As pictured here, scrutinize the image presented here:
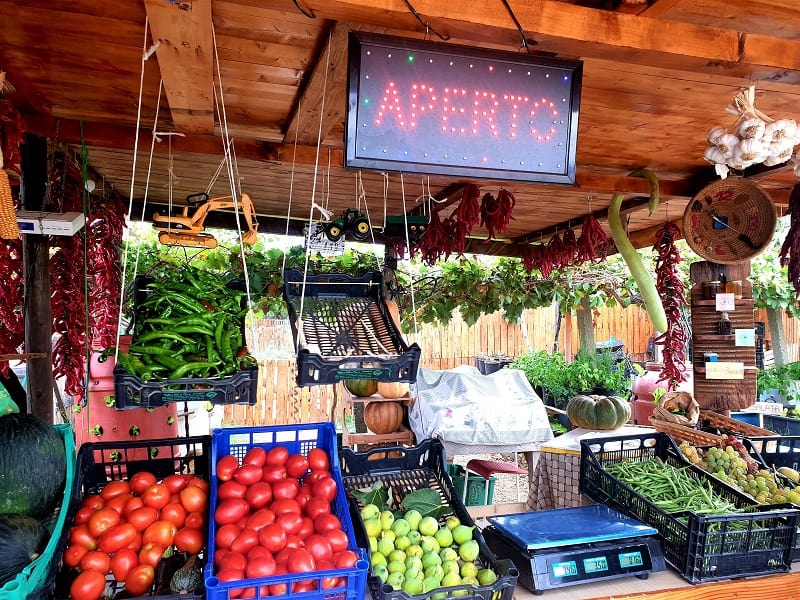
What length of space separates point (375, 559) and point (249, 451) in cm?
76

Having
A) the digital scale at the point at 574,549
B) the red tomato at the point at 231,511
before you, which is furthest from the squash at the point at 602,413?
the red tomato at the point at 231,511

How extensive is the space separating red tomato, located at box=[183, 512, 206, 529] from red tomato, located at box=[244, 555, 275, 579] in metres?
0.43

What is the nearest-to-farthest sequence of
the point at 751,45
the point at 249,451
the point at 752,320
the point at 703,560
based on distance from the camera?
1. the point at 751,45
2. the point at 703,560
3. the point at 249,451
4. the point at 752,320

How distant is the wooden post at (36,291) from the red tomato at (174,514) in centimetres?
162

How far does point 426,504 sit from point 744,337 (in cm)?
346

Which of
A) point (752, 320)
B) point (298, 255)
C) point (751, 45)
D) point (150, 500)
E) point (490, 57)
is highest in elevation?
Result: point (751, 45)

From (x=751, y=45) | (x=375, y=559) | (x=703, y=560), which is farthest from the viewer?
(x=703, y=560)

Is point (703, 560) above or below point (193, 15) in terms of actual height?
below

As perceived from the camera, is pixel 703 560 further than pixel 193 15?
Yes

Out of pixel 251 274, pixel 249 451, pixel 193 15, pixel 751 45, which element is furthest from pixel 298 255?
pixel 751 45

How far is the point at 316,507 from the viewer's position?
2.12 m

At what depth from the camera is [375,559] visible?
2025 mm

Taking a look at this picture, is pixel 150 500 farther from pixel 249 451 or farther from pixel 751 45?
pixel 751 45

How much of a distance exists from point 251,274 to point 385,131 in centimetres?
417
